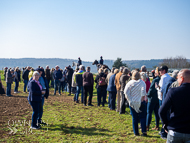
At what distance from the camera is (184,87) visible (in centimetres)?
285

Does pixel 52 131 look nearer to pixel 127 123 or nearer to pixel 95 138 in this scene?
pixel 95 138

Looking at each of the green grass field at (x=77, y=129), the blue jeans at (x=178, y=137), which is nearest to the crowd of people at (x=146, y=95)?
the blue jeans at (x=178, y=137)

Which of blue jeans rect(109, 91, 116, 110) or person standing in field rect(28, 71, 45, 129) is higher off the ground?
person standing in field rect(28, 71, 45, 129)

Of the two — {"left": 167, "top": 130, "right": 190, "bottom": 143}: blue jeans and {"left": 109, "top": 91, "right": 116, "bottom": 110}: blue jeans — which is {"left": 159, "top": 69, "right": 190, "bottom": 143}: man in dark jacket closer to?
{"left": 167, "top": 130, "right": 190, "bottom": 143}: blue jeans

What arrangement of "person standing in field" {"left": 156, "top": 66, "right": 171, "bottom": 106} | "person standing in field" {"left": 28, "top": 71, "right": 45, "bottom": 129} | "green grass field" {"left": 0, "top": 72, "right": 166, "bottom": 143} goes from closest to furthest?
"person standing in field" {"left": 156, "top": 66, "right": 171, "bottom": 106}
"green grass field" {"left": 0, "top": 72, "right": 166, "bottom": 143}
"person standing in field" {"left": 28, "top": 71, "right": 45, "bottom": 129}

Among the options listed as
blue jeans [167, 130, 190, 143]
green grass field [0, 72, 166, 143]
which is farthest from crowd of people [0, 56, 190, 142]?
green grass field [0, 72, 166, 143]

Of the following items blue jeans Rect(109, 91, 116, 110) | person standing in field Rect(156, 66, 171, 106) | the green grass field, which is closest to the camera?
person standing in field Rect(156, 66, 171, 106)

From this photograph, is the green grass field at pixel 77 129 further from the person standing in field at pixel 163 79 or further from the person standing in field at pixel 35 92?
the person standing in field at pixel 163 79

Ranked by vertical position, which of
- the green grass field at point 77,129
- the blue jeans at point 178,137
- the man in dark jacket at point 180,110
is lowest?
the green grass field at point 77,129

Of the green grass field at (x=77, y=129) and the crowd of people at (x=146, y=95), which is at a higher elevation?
the crowd of people at (x=146, y=95)

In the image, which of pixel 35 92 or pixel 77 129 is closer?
pixel 35 92

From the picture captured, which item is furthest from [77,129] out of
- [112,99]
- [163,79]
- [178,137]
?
[178,137]

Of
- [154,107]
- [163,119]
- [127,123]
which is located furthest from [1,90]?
[163,119]

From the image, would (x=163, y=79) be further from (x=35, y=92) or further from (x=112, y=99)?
(x=112, y=99)
